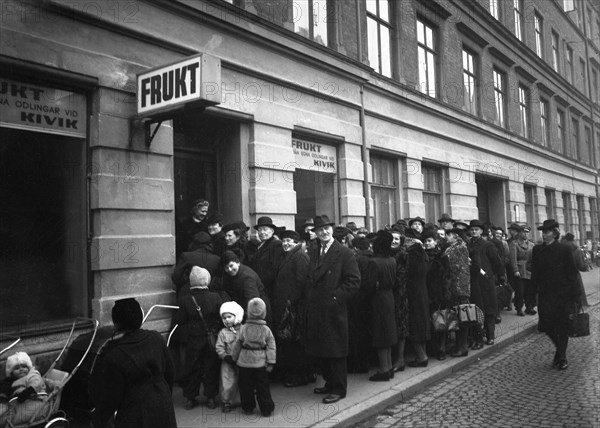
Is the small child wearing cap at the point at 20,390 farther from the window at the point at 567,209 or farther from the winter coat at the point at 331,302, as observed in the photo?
the window at the point at 567,209

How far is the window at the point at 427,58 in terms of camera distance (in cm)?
1474

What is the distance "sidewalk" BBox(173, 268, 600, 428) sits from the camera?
16.9 feet

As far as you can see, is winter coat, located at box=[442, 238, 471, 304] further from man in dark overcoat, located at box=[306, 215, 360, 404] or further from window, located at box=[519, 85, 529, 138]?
window, located at box=[519, 85, 529, 138]

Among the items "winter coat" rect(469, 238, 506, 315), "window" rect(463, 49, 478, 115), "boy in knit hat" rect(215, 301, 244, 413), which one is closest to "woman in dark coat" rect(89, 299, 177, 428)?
"boy in knit hat" rect(215, 301, 244, 413)

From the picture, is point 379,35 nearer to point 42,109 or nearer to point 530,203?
point 42,109

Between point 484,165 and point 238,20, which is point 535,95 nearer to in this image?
point 484,165

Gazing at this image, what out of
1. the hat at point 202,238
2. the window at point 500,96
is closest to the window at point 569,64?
the window at point 500,96

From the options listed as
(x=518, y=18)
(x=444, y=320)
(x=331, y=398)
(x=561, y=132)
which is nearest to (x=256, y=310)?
(x=331, y=398)

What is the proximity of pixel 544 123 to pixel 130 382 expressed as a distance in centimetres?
2475

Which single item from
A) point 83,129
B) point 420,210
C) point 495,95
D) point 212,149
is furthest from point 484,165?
point 83,129

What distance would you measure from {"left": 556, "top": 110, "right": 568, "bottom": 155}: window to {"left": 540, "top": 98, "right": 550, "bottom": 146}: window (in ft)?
4.65

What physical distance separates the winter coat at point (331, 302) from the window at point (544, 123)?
815 inches

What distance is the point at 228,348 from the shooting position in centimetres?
546

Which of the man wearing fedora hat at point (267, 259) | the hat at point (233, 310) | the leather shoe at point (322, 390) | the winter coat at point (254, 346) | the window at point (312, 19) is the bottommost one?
the leather shoe at point (322, 390)
